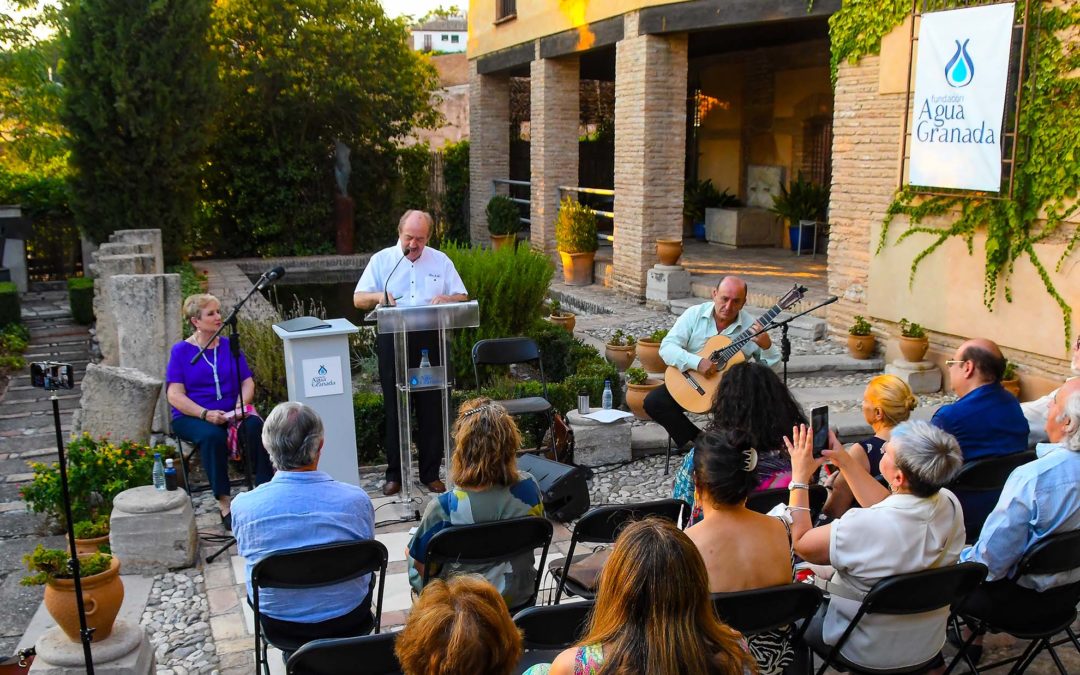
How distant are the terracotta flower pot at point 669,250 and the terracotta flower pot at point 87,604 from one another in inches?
382

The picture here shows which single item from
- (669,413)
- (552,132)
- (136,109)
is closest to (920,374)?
(669,413)

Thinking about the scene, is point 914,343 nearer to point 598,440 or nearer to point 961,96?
point 961,96

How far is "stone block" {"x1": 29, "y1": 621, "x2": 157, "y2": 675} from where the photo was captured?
359 cm

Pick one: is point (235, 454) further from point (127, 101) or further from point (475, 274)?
point (127, 101)

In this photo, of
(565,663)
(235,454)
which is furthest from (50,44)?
(565,663)

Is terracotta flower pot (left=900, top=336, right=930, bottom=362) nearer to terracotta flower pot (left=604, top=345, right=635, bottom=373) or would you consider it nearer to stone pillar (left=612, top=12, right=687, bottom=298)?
terracotta flower pot (left=604, top=345, right=635, bottom=373)

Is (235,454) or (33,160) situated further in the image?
(33,160)

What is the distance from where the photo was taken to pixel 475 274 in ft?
29.8

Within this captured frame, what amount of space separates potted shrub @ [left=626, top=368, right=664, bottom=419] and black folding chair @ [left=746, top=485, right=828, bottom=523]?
11.0ft

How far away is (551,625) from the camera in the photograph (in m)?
2.99

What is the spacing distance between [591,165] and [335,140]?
5.79m

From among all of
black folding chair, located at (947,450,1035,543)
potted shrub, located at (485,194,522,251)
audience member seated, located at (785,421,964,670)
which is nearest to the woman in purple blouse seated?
audience member seated, located at (785,421,964,670)

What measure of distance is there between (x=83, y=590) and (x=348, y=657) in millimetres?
1652

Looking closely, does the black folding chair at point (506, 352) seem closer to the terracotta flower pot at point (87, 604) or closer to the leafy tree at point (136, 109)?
the terracotta flower pot at point (87, 604)
